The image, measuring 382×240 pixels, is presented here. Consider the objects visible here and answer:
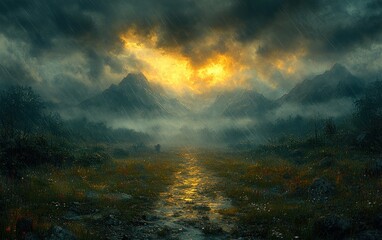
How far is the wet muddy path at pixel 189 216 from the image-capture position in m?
14.8

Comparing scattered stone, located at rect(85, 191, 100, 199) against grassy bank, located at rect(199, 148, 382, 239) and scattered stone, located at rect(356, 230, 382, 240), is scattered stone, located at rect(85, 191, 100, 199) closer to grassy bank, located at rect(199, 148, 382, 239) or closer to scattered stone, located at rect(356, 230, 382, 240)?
grassy bank, located at rect(199, 148, 382, 239)

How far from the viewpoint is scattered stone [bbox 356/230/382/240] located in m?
12.1

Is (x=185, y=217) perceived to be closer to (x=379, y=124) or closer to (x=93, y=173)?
(x=93, y=173)

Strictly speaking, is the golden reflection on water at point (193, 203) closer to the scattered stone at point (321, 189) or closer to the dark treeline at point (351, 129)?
the scattered stone at point (321, 189)

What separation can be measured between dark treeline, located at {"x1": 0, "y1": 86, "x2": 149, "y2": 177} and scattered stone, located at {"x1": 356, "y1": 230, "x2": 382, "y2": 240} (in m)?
21.5

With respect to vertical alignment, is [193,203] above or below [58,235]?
below

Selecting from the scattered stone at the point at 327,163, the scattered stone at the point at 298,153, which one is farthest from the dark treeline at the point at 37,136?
the scattered stone at the point at 298,153

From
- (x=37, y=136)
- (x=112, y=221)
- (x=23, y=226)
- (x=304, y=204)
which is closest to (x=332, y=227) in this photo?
(x=304, y=204)

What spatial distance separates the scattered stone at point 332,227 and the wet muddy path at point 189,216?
3987 mm

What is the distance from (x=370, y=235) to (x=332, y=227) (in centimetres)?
141

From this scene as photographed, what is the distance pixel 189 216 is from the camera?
60.2 ft

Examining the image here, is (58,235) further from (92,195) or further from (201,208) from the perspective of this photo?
(92,195)

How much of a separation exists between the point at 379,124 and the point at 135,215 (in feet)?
132

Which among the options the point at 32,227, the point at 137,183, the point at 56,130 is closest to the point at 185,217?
the point at 32,227
